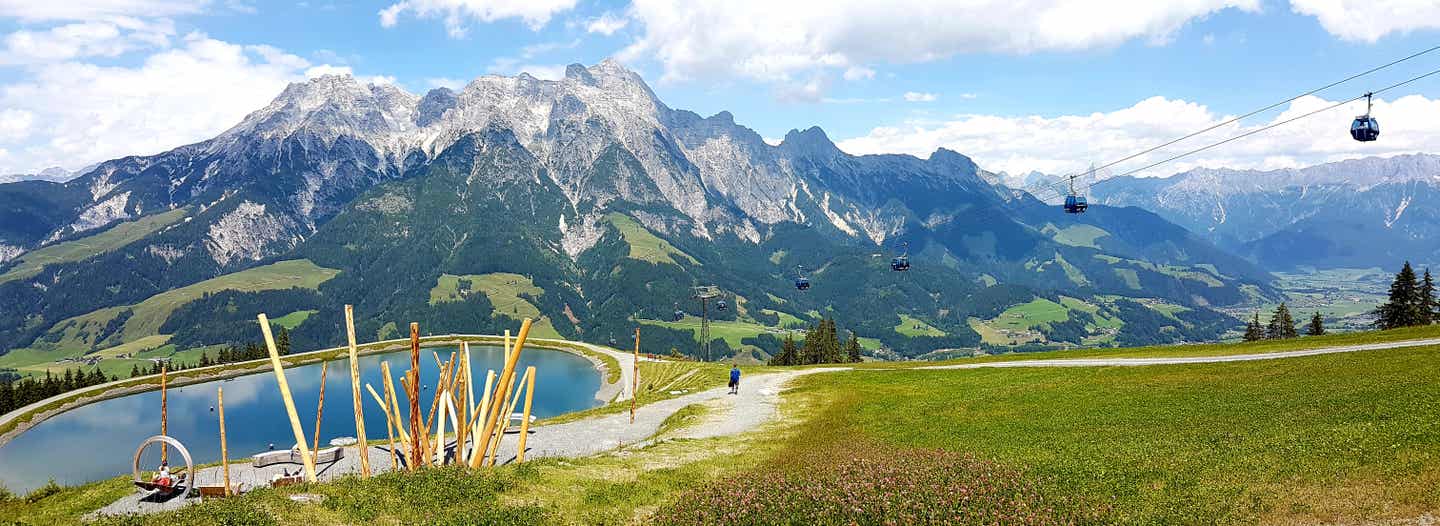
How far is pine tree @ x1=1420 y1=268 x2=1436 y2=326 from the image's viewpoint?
96250 millimetres

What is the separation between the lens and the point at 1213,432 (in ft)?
83.3

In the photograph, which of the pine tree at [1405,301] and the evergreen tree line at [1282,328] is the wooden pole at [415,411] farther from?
the evergreen tree line at [1282,328]

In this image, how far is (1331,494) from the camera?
54.3ft

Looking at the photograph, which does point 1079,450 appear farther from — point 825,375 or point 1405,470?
point 825,375

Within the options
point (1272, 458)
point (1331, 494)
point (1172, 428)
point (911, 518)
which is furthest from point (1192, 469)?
point (911, 518)

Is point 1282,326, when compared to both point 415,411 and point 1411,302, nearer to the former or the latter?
point 1411,302

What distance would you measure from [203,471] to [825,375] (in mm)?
52262

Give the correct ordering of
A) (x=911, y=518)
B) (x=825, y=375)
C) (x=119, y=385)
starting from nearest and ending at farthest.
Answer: (x=911, y=518)
(x=825, y=375)
(x=119, y=385)

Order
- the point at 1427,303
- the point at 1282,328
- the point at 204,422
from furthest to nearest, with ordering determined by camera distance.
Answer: the point at 204,422, the point at 1282,328, the point at 1427,303

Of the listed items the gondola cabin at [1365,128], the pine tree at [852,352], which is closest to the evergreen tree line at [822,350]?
the pine tree at [852,352]

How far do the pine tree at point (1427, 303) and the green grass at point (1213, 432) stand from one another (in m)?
81.9

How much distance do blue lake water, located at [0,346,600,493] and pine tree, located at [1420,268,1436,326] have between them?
12910 centimetres

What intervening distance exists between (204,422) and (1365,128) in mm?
163755

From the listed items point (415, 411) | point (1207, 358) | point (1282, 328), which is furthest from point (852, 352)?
point (415, 411)
